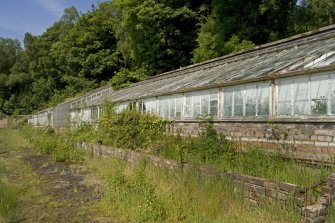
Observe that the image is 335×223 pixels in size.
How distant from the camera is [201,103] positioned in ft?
45.4

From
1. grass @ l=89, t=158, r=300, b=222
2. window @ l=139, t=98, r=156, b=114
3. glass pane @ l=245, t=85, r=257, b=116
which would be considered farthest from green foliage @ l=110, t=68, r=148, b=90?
grass @ l=89, t=158, r=300, b=222

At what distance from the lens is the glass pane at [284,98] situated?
980cm

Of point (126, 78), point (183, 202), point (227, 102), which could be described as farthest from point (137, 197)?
point (126, 78)

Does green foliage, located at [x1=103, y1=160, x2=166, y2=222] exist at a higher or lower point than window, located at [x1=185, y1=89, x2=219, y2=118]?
lower

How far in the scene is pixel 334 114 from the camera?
860 cm

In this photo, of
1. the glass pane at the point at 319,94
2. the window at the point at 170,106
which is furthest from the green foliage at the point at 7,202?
the window at the point at 170,106

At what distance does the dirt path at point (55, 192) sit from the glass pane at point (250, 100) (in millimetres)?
5122

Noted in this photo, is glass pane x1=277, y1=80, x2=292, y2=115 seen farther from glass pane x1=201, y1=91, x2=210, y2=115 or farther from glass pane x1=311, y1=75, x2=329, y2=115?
glass pane x1=201, y1=91, x2=210, y2=115

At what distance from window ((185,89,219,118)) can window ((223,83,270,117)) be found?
0.62 meters

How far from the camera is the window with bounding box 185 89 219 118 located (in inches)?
515

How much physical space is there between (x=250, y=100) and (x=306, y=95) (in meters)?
2.16

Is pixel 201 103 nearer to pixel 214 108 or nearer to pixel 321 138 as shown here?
pixel 214 108

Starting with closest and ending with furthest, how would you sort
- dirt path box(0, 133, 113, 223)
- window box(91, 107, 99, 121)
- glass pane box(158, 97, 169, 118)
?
dirt path box(0, 133, 113, 223)
glass pane box(158, 97, 169, 118)
window box(91, 107, 99, 121)

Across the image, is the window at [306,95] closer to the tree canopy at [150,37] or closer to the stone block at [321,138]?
the stone block at [321,138]
